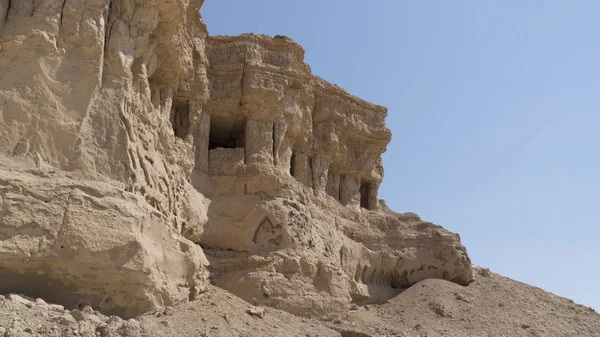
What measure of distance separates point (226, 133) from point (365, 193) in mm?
7366

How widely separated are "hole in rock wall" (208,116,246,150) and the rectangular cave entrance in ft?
21.9

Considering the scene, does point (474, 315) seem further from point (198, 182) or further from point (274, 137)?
point (198, 182)

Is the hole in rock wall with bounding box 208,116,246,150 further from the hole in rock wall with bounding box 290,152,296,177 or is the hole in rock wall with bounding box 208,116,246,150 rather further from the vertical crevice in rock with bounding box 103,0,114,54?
the vertical crevice in rock with bounding box 103,0,114,54

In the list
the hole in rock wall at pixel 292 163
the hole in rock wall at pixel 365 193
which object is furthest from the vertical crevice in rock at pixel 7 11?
the hole in rock wall at pixel 365 193

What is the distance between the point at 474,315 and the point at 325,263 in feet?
19.5

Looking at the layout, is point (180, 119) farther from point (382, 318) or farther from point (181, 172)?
point (382, 318)

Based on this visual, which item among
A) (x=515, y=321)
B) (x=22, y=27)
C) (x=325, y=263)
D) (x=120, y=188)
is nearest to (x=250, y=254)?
(x=325, y=263)

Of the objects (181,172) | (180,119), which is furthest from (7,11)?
(180,119)

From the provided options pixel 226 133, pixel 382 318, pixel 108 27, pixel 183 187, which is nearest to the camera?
pixel 108 27

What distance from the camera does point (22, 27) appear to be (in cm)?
1047

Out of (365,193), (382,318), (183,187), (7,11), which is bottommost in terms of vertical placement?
(382,318)

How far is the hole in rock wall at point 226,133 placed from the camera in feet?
60.2

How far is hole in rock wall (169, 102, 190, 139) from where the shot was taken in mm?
16562

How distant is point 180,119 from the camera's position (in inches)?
665
